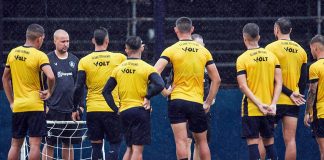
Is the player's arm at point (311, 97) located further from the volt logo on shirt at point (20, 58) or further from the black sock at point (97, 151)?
the volt logo on shirt at point (20, 58)

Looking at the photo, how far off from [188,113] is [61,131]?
2.27 meters

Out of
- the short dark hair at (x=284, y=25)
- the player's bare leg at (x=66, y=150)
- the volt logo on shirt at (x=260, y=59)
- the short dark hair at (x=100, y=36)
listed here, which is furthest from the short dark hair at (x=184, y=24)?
the player's bare leg at (x=66, y=150)

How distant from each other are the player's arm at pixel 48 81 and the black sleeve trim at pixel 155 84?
1.48 metres

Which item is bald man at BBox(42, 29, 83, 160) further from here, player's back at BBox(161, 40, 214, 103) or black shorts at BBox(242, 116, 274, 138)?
black shorts at BBox(242, 116, 274, 138)

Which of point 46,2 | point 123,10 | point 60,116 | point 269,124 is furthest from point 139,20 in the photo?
point 269,124

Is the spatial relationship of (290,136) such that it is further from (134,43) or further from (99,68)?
(99,68)

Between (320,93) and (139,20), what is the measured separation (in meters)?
3.81

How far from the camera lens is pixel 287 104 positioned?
13273 millimetres

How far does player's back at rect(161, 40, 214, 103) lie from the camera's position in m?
12.6

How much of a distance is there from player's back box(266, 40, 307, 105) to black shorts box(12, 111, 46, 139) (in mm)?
3494

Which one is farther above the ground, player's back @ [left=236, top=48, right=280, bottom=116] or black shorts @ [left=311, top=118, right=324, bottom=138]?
player's back @ [left=236, top=48, right=280, bottom=116]

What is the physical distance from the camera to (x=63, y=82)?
1384 centimetres

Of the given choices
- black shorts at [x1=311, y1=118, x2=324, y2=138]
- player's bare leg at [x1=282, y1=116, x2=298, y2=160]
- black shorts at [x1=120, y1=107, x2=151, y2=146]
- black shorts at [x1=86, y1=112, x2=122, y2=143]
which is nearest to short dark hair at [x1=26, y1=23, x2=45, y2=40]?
black shorts at [x1=86, y1=112, x2=122, y2=143]

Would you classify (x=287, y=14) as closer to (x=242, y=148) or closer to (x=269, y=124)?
(x=242, y=148)
